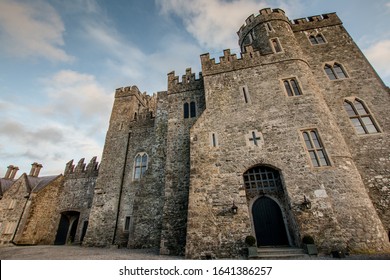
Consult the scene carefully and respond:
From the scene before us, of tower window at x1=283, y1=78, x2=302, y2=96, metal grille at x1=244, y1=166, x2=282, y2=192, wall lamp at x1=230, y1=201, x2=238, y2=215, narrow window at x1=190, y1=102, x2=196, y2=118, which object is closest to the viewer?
wall lamp at x1=230, y1=201, x2=238, y2=215

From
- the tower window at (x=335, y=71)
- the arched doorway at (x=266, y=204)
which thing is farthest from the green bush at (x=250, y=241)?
the tower window at (x=335, y=71)

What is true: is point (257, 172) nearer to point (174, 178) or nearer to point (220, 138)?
point (220, 138)

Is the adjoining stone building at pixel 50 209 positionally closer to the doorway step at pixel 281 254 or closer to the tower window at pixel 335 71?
the doorway step at pixel 281 254

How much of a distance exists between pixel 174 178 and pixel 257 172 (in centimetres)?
503

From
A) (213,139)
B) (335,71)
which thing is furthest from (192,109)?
(335,71)

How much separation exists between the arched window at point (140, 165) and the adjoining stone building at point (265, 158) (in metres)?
0.12

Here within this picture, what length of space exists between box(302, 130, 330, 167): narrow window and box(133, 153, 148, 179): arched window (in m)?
11.8

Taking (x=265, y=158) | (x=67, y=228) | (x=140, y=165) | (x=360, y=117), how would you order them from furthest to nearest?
(x=67, y=228), (x=140, y=165), (x=360, y=117), (x=265, y=158)

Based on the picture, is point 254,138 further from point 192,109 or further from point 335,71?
point 335,71

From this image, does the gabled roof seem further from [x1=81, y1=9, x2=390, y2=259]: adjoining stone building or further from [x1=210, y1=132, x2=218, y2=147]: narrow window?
[x1=210, y1=132, x2=218, y2=147]: narrow window

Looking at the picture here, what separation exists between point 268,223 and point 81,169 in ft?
62.7

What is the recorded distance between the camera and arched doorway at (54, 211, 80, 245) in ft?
58.2

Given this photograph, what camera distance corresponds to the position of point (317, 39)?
46.5 feet

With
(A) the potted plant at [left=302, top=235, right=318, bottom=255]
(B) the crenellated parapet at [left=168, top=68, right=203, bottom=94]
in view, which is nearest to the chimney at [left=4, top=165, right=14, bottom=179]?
(B) the crenellated parapet at [left=168, top=68, right=203, bottom=94]
